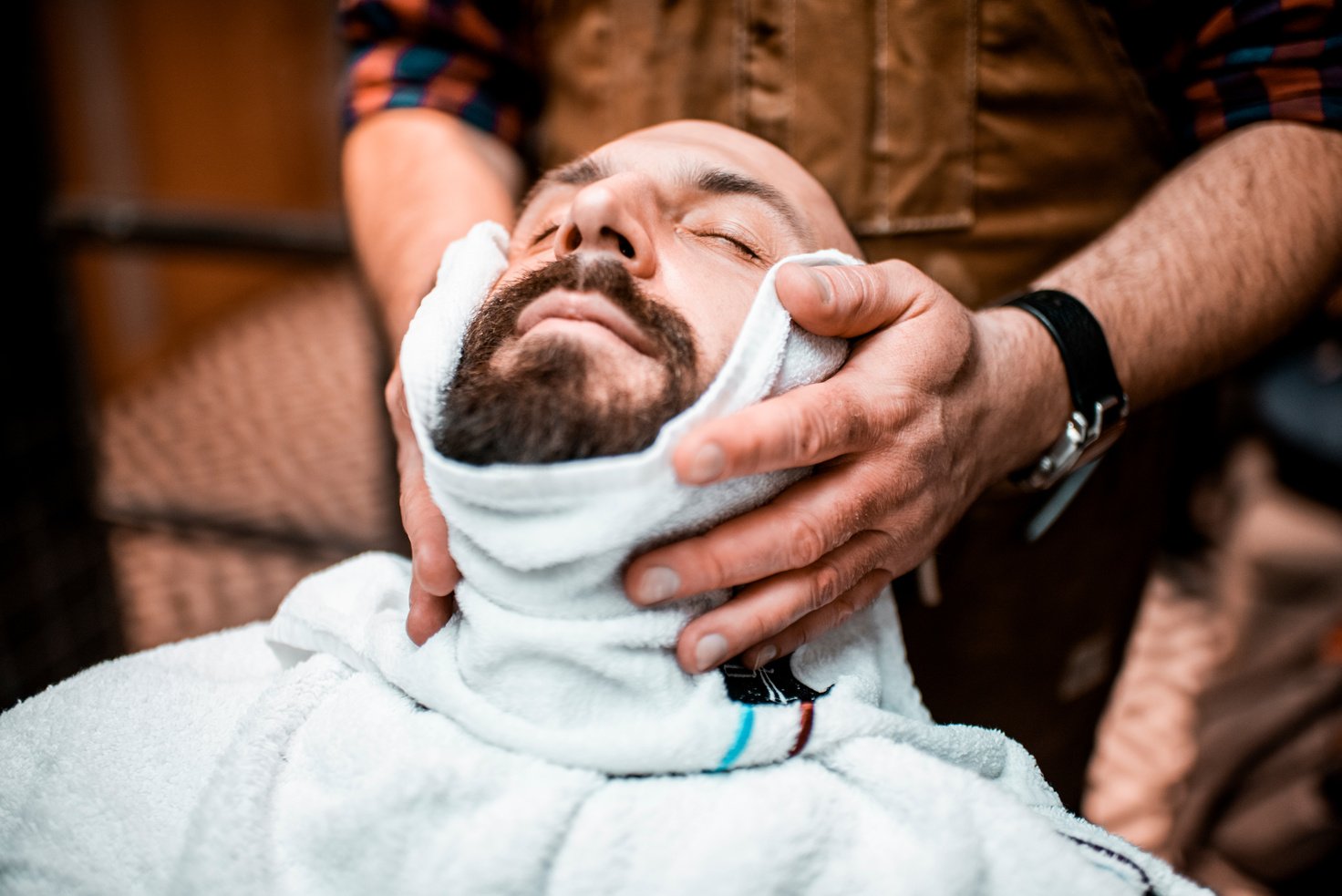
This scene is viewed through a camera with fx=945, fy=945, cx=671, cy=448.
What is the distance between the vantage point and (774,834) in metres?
0.61

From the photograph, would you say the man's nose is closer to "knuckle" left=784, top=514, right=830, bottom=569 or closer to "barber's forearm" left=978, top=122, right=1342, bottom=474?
"knuckle" left=784, top=514, right=830, bottom=569

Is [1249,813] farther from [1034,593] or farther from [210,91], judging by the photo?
[210,91]

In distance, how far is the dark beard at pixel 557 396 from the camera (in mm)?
646

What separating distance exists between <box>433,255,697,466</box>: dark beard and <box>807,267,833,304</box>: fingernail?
0.10 m

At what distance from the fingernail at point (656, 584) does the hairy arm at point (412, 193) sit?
348 millimetres

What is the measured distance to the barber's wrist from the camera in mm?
813

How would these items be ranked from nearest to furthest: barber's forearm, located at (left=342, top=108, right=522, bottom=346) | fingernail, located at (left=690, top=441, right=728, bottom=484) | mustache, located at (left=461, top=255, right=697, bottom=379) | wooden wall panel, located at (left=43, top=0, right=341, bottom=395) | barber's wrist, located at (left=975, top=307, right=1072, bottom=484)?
fingernail, located at (left=690, top=441, right=728, bottom=484)
mustache, located at (left=461, top=255, right=697, bottom=379)
barber's wrist, located at (left=975, top=307, right=1072, bottom=484)
barber's forearm, located at (left=342, top=108, right=522, bottom=346)
wooden wall panel, located at (left=43, top=0, right=341, bottom=395)

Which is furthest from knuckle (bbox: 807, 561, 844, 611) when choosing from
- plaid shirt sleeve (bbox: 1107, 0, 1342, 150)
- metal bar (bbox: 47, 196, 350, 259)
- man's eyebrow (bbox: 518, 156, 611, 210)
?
metal bar (bbox: 47, 196, 350, 259)

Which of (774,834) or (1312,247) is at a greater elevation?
(1312,247)

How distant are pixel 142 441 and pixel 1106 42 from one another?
10.3 ft

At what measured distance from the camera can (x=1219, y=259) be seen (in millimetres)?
924

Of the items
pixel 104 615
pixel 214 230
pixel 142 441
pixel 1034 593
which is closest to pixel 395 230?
pixel 214 230

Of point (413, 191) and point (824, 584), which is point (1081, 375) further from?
point (413, 191)

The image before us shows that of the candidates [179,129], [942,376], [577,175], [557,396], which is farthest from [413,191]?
[179,129]
